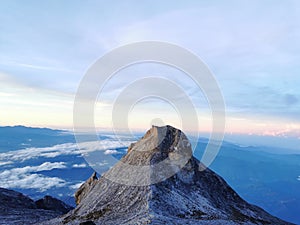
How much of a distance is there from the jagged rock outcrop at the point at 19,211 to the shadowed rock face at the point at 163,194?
1299 cm

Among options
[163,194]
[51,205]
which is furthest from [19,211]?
[163,194]

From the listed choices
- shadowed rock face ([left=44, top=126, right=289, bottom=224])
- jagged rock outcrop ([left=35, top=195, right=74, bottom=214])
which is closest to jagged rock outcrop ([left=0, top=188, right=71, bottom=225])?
jagged rock outcrop ([left=35, top=195, right=74, bottom=214])

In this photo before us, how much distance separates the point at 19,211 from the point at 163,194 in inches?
2096

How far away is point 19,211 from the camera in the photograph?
91312mm

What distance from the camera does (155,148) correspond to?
86.1 metres

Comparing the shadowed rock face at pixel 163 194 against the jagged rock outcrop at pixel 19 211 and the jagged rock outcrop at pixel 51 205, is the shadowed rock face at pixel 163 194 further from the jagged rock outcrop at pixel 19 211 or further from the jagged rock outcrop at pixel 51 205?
the jagged rock outcrop at pixel 51 205

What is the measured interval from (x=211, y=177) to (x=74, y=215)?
41.8 meters

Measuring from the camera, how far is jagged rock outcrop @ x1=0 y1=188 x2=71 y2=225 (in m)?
77.8

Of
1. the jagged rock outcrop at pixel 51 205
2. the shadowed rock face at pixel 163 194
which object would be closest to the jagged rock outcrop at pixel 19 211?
the jagged rock outcrop at pixel 51 205

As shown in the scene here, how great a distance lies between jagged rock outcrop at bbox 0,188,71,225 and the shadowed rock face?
42.6ft

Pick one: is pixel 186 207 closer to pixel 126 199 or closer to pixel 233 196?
pixel 126 199

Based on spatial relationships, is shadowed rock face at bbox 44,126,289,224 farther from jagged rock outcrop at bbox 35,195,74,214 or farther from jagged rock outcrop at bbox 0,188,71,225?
jagged rock outcrop at bbox 35,195,74,214

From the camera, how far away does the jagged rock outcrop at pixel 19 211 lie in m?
77.8

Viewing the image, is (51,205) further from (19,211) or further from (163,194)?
(163,194)
